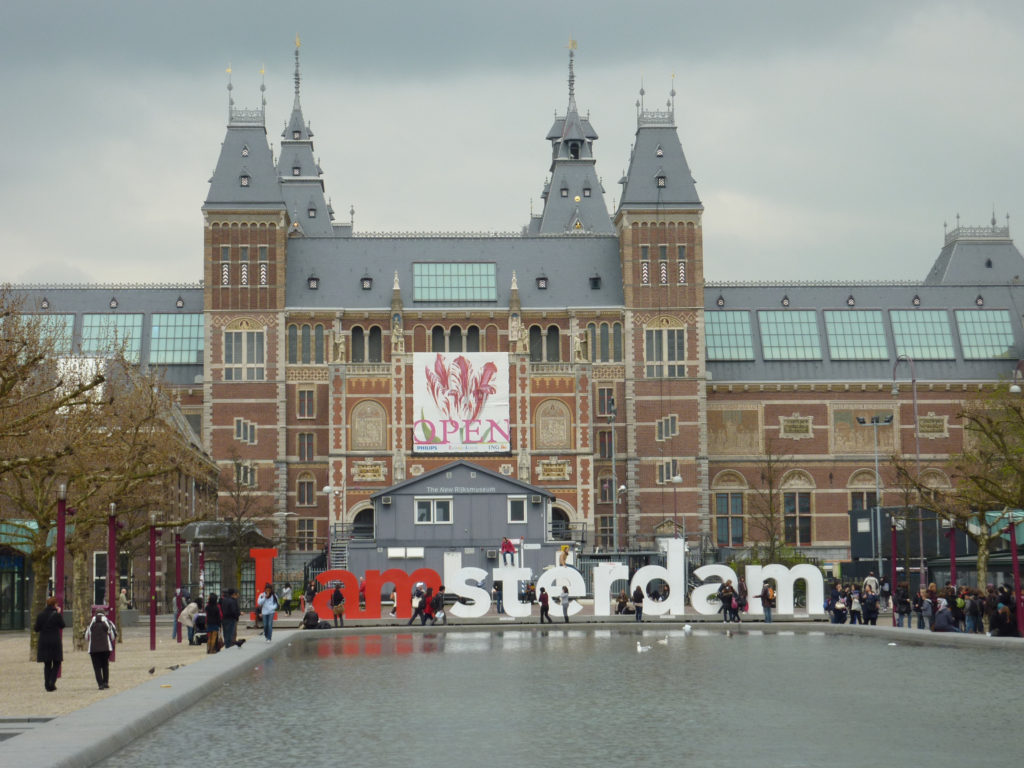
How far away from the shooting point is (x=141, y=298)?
3506 inches

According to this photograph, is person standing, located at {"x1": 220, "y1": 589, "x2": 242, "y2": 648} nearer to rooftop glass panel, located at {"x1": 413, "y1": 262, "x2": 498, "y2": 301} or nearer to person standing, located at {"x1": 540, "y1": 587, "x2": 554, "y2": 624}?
person standing, located at {"x1": 540, "y1": 587, "x2": 554, "y2": 624}

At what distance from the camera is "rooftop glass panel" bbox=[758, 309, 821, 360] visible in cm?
8800

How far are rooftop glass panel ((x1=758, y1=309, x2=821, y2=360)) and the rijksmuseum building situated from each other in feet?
0.56

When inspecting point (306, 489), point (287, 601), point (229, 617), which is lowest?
point (287, 601)

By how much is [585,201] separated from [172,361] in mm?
32499

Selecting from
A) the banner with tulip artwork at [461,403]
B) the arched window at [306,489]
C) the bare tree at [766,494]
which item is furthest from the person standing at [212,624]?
the bare tree at [766,494]

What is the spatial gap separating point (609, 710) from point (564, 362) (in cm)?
6072

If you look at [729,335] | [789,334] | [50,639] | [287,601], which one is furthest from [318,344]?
[50,639]

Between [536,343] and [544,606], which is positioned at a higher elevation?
[536,343]

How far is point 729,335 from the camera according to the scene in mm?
88688

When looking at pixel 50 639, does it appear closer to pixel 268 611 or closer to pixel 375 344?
pixel 268 611

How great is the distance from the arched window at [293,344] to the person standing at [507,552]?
2066 cm

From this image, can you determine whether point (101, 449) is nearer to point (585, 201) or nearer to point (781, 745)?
point (781, 745)

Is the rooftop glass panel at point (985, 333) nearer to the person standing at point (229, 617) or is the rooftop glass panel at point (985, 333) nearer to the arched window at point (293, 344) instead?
the arched window at point (293, 344)
